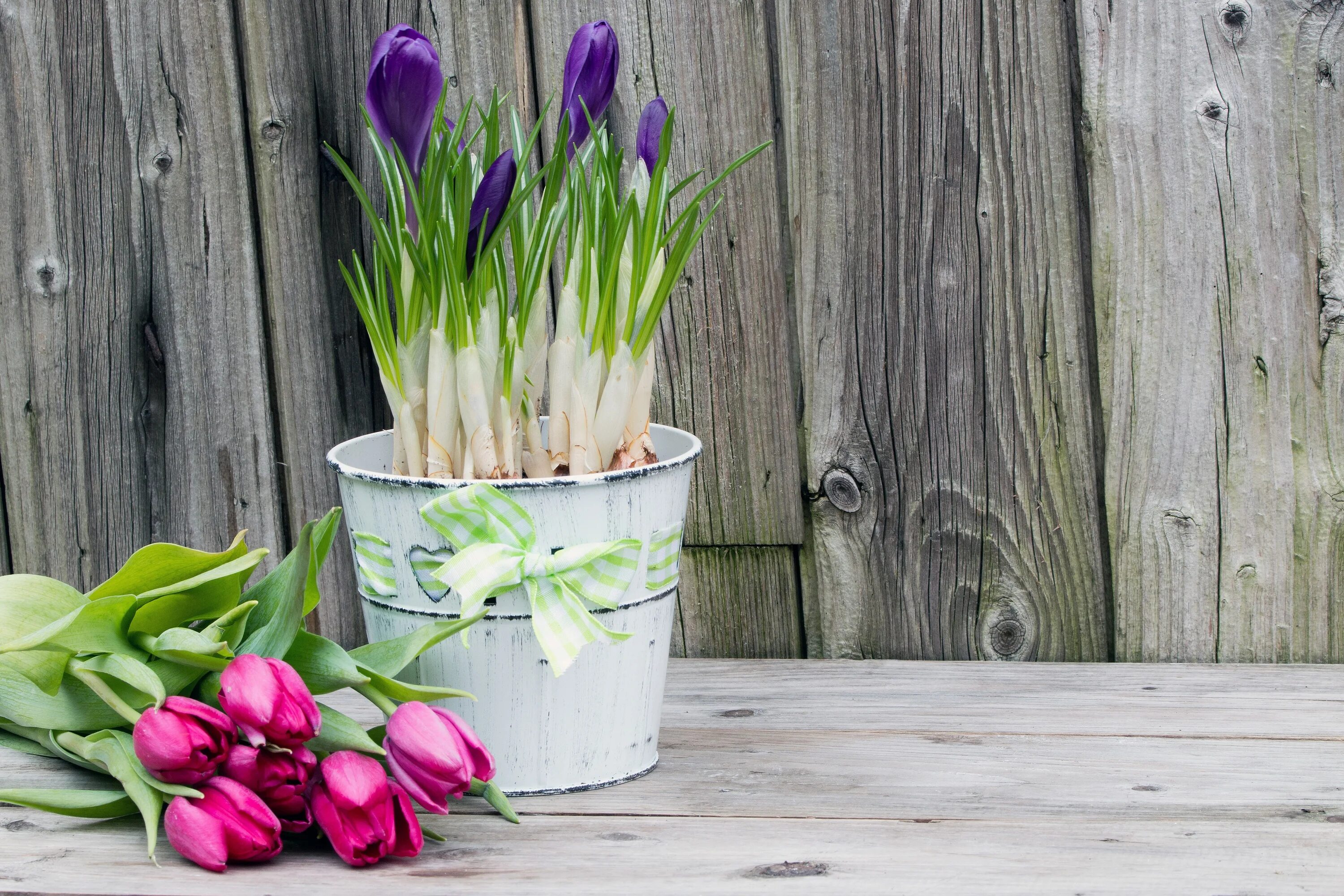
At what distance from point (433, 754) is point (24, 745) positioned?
0.34 m

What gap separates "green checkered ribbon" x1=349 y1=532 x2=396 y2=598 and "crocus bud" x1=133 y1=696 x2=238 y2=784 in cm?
14

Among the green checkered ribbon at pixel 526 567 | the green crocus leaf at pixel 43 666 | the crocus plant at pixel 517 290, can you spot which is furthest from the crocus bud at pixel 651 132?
the green crocus leaf at pixel 43 666

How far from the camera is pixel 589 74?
788mm

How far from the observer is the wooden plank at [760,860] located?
2.17 ft

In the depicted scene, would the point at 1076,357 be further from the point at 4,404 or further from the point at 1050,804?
the point at 4,404

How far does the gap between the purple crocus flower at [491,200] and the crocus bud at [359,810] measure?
30 centimetres

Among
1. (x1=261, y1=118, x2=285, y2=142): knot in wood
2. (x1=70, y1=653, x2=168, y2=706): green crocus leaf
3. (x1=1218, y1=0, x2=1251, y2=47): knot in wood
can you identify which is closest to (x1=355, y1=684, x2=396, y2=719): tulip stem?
(x1=70, y1=653, x2=168, y2=706): green crocus leaf

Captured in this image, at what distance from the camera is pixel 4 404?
1.10m

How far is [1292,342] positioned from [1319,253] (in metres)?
0.07

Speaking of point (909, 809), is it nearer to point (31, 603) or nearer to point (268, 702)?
point (268, 702)

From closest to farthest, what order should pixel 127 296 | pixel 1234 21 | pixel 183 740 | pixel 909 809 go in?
pixel 183 740
pixel 909 809
pixel 1234 21
pixel 127 296

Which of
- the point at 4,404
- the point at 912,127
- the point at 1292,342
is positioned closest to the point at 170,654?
the point at 4,404

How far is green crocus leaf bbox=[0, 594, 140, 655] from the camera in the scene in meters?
0.69

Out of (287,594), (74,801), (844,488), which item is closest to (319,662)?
(287,594)
